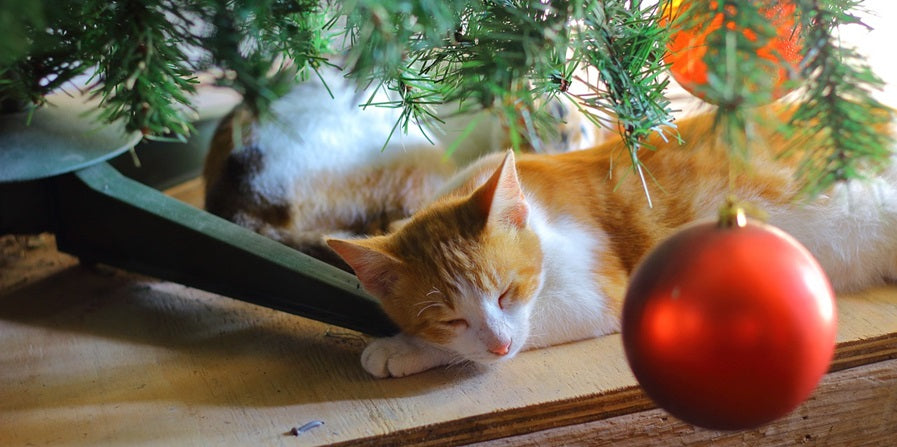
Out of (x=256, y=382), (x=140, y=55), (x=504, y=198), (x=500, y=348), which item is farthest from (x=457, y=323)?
(x=140, y=55)

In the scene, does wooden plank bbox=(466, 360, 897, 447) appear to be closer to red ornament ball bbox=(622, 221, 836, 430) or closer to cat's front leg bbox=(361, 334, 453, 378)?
cat's front leg bbox=(361, 334, 453, 378)

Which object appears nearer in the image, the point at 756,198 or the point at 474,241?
the point at 474,241

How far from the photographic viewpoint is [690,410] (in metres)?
0.58

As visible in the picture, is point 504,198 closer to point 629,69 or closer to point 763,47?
point 629,69

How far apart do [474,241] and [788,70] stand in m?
0.48

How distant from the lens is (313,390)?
97cm

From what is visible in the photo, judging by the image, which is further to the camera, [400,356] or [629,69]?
[400,356]

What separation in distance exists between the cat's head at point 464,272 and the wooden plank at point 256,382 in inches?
2.8

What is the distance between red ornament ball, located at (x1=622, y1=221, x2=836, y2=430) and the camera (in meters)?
0.53

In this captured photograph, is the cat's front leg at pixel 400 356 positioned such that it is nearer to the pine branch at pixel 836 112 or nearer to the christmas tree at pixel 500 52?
the christmas tree at pixel 500 52

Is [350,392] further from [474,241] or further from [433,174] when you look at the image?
[433,174]

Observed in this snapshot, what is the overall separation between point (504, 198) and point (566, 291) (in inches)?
7.3

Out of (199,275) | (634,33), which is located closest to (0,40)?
(634,33)

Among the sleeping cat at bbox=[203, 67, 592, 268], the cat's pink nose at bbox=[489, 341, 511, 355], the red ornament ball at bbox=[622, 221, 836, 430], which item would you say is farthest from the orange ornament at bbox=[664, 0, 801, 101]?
the sleeping cat at bbox=[203, 67, 592, 268]
